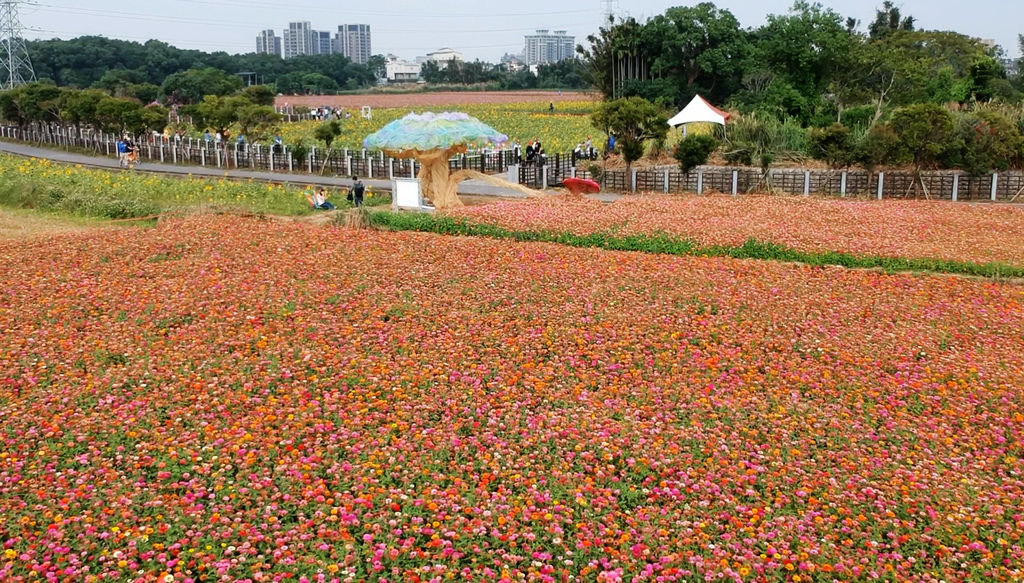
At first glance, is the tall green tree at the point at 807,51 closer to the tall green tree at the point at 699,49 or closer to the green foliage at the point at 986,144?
the tall green tree at the point at 699,49

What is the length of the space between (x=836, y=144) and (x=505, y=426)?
22809 millimetres

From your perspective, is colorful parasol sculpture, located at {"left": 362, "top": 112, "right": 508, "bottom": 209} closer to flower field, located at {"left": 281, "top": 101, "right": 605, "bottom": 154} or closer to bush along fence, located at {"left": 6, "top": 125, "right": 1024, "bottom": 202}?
bush along fence, located at {"left": 6, "top": 125, "right": 1024, "bottom": 202}

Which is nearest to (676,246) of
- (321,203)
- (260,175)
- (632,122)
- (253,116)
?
(321,203)

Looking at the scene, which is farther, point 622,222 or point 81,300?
point 622,222

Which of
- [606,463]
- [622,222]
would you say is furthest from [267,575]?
[622,222]

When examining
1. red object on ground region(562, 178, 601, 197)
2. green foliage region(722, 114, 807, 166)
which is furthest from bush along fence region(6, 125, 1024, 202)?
red object on ground region(562, 178, 601, 197)

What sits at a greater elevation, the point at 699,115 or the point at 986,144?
the point at 699,115

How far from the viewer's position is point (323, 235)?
19203 millimetres

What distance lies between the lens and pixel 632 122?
104ft

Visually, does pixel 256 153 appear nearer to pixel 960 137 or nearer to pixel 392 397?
pixel 960 137

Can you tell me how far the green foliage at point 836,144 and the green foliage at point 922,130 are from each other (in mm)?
1522

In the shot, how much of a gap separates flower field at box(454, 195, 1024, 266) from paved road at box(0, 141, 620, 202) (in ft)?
14.4

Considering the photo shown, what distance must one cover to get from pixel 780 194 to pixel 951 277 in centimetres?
1277

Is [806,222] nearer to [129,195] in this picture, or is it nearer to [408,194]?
[408,194]
